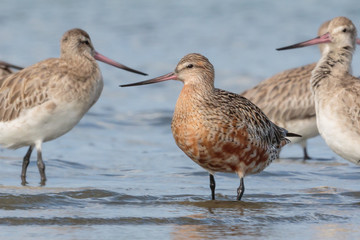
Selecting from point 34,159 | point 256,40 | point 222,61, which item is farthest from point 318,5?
point 34,159

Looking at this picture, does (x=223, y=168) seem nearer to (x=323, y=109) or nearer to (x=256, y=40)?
(x=323, y=109)

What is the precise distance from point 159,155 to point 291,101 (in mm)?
2062

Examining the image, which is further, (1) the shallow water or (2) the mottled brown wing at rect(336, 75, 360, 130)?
(2) the mottled brown wing at rect(336, 75, 360, 130)

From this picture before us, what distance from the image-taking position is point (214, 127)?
26.0 ft

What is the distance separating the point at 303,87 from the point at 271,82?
564 millimetres

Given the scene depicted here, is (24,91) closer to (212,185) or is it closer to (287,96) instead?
(212,185)

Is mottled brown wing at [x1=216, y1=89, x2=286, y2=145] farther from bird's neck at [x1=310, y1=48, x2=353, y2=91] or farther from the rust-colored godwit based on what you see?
the rust-colored godwit

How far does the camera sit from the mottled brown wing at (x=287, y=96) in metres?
11.8

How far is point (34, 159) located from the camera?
36.2ft

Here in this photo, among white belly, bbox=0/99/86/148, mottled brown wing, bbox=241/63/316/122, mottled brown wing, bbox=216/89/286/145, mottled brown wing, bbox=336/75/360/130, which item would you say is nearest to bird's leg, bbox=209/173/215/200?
mottled brown wing, bbox=216/89/286/145

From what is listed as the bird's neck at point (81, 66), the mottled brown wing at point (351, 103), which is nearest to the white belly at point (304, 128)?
the mottled brown wing at point (351, 103)

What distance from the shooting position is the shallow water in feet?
24.5

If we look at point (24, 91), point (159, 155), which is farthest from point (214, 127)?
point (159, 155)

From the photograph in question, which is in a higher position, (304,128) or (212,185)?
(304,128)
